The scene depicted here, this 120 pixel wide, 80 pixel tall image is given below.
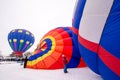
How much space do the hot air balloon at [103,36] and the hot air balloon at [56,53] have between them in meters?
3.68

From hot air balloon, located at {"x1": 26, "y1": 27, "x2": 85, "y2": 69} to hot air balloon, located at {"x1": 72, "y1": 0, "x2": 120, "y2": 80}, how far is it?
3681mm

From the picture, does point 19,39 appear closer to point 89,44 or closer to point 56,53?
point 56,53

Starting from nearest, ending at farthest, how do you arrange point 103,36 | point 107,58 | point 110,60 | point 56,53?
point 110,60, point 107,58, point 103,36, point 56,53

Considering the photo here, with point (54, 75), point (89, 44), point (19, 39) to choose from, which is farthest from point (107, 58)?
point (19, 39)

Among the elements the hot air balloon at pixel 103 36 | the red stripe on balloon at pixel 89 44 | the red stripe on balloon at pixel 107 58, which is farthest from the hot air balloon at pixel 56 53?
the red stripe on balloon at pixel 107 58

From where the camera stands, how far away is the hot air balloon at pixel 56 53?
898 centimetres

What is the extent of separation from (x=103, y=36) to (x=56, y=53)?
16.6 ft

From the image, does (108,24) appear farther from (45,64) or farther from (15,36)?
(15,36)

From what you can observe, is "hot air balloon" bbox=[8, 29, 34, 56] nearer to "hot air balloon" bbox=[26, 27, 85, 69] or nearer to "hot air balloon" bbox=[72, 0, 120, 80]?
"hot air balloon" bbox=[26, 27, 85, 69]

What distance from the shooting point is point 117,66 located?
3863 mm

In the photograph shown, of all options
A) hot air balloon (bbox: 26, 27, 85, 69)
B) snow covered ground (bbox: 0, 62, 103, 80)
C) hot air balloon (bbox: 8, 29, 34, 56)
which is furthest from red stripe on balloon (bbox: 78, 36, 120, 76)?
hot air balloon (bbox: 8, 29, 34, 56)

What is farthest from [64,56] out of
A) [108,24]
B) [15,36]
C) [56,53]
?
[15,36]

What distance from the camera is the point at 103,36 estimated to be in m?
4.24

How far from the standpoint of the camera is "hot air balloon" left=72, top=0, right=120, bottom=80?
3883mm
